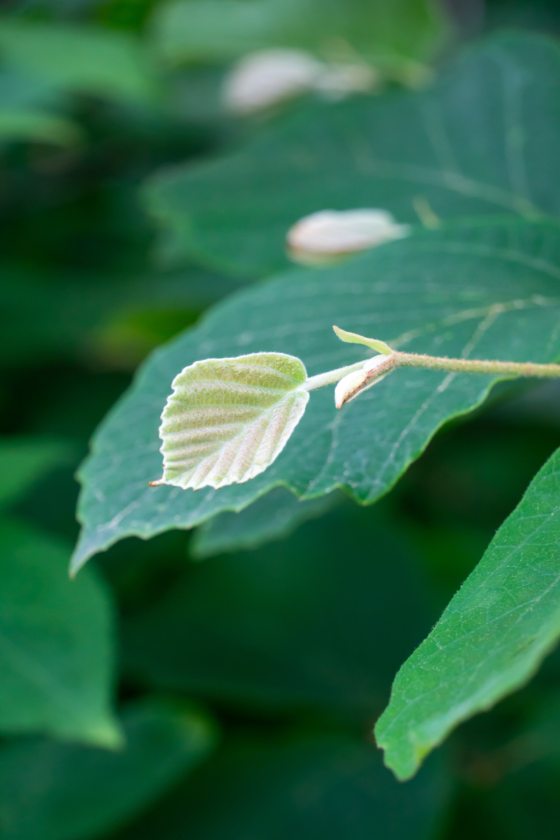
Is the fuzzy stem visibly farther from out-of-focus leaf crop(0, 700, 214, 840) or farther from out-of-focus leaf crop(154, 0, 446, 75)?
out-of-focus leaf crop(154, 0, 446, 75)

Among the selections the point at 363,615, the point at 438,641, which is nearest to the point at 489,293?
the point at 438,641

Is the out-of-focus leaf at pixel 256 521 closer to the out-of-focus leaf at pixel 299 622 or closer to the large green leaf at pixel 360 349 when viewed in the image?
the large green leaf at pixel 360 349

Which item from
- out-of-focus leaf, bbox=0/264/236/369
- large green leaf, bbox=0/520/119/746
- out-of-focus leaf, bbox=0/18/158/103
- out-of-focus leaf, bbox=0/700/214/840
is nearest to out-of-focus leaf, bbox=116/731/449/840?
out-of-focus leaf, bbox=0/700/214/840

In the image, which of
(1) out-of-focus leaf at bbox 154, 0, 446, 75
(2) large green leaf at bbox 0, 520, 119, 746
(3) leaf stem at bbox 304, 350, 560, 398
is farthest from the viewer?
(1) out-of-focus leaf at bbox 154, 0, 446, 75

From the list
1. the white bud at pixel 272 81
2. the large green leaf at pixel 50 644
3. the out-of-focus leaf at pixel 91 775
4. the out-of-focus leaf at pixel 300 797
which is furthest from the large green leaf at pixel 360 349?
the white bud at pixel 272 81

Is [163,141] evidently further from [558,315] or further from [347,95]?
[558,315]

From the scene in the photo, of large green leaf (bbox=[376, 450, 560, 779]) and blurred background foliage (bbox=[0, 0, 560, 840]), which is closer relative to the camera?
large green leaf (bbox=[376, 450, 560, 779])

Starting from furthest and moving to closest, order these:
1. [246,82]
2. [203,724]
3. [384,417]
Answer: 1. [246,82]
2. [203,724]
3. [384,417]
